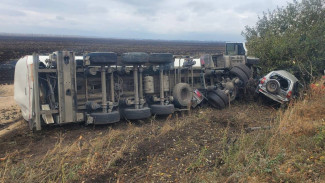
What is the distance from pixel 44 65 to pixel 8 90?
696 cm

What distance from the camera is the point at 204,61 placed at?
353 inches

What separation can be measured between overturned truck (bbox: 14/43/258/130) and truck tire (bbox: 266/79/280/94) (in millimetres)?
1275

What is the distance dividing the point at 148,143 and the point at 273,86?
5.11m

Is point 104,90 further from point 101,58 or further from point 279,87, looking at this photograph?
point 279,87

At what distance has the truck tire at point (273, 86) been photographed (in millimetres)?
8828

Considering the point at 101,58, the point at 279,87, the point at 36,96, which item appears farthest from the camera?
the point at 279,87

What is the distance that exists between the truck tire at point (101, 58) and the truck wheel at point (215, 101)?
3.36m

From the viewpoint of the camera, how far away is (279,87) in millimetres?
8805

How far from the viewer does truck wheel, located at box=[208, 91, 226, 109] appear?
869 cm

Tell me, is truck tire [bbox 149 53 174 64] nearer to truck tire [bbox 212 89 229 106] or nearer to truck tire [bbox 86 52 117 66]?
truck tire [bbox 86 52 117 66]

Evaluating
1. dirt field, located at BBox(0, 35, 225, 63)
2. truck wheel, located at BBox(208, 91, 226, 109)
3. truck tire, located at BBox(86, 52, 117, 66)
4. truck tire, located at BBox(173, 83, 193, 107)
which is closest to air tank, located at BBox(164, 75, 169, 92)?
truck tire, located at BBox(173, 83, 193, 107)

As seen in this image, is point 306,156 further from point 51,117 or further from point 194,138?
point 51,117

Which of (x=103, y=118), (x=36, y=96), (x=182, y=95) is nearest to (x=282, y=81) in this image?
(x=182, y=95)

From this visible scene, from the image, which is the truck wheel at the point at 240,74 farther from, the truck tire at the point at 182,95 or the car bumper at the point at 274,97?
the truck tire at the point at 182,95
